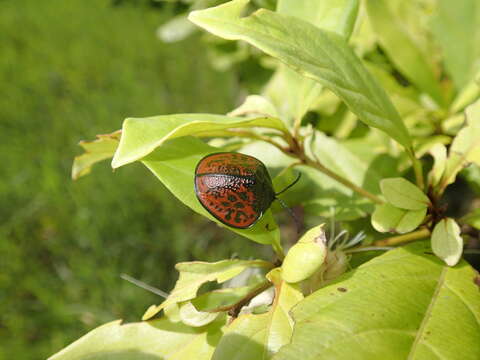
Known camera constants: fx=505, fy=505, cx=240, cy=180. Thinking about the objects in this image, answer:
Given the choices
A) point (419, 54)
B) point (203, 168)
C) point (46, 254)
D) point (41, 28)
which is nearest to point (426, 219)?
point (203, 168)

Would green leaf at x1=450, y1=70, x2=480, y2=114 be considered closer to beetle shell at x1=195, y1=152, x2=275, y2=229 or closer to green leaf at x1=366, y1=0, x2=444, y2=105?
green leaf at x1=366, y1=0, x2=444, y2=105

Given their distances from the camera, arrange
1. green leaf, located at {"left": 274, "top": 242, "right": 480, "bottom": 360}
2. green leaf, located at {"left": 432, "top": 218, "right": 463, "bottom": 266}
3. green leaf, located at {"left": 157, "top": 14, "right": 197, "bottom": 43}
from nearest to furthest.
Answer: green leaf, located at {"left": 274, "top": 242, "right": 480, "bottom": 360}
green leaf, located at {"left": 432, "top": 218, "right": 463, "bottom": 266}
green leaf, located at {"left": 157, "top": 14, "right": 197, "bottom": 43}

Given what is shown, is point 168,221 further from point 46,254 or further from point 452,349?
point 452,349

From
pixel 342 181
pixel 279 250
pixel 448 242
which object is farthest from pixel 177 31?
pixel 448 242

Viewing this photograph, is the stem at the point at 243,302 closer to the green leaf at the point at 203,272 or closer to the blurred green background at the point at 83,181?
the green leaf at the point at 203,272

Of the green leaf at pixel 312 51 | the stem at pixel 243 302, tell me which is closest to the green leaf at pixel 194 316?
the stem at pixel 243 302

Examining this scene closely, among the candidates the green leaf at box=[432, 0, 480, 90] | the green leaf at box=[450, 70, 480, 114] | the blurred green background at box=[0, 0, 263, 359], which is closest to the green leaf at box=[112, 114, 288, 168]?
the green leaf at box=[450, 70, 480, 114]
